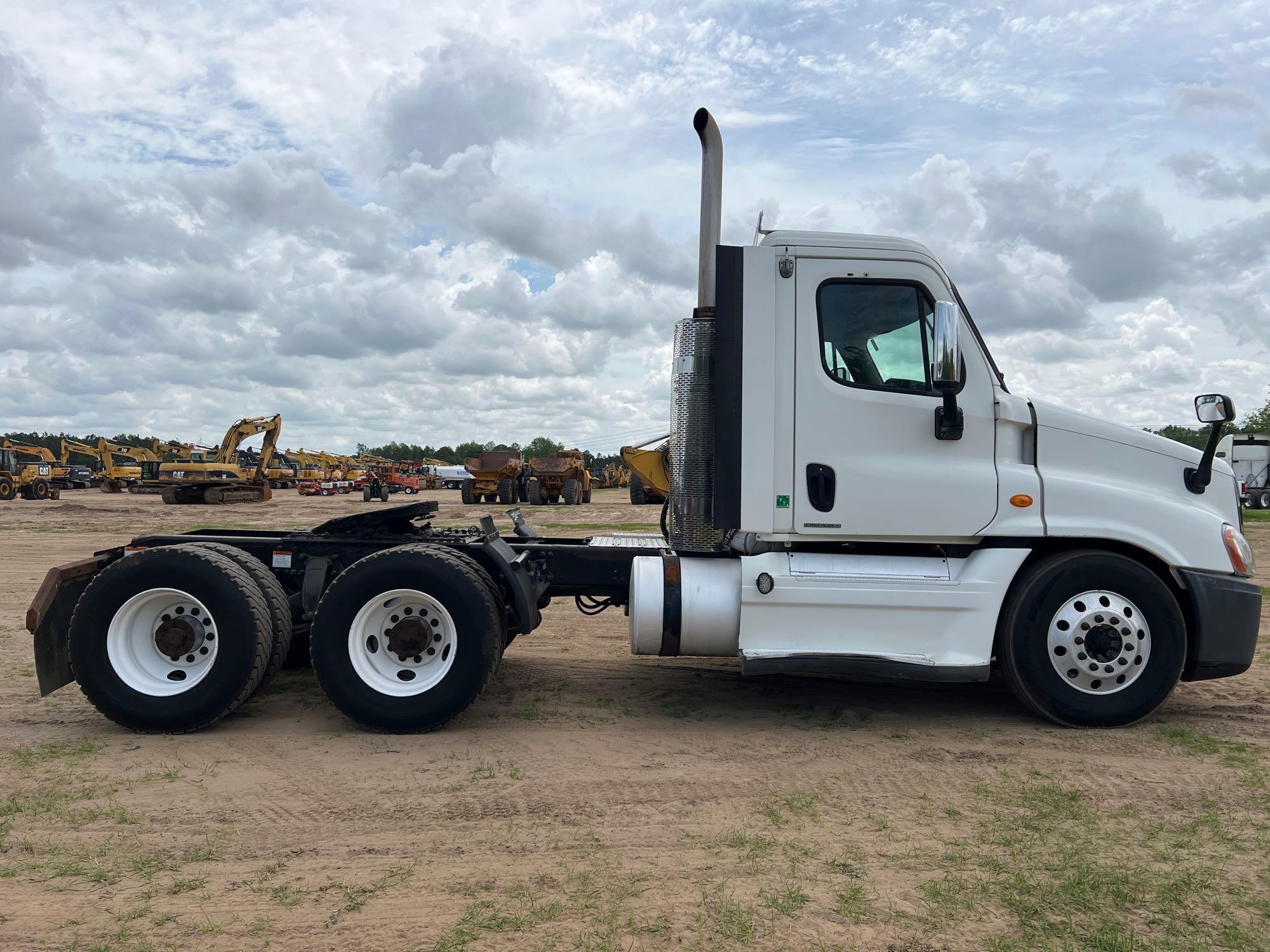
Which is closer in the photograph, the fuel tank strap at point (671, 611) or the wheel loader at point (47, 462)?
the fuel tank strap at point (671, 611)

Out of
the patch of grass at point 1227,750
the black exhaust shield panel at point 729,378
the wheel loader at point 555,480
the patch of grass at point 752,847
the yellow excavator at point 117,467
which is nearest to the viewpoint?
the patch of grass at point 752,847

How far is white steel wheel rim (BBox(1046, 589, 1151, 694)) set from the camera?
521 centimetres

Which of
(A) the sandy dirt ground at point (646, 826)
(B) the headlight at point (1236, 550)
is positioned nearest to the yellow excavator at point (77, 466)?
A: (A) the sandy dirt ground at point (646, 826)

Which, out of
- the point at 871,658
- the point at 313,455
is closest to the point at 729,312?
the point at 871,658

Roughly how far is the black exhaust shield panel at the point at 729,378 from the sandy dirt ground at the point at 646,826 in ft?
4.82

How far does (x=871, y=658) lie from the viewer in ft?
16.9

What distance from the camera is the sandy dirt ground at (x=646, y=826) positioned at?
10.2 feet

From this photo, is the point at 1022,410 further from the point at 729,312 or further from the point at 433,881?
the point at 433,881

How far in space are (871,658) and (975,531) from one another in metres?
1.01

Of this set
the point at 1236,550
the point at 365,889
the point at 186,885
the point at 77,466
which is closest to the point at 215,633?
the point at 186,885

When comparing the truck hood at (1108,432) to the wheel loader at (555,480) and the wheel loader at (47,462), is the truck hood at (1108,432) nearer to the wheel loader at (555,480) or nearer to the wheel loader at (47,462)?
the wheel loader at (555,480)

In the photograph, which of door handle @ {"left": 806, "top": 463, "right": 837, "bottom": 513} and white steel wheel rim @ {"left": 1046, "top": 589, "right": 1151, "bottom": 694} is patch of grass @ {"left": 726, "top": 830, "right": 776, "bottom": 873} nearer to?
door handle @ {"left": 806, "top": 463, "right": 837, "bottom": 513}

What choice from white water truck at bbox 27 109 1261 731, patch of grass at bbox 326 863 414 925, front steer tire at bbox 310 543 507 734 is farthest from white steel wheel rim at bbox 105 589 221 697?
patch of grass at bbox 326 863 414 925

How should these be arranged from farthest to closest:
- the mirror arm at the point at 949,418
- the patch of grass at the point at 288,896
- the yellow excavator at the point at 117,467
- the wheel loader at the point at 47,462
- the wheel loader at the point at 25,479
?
1. the yellow excavator at the point at 117,467
2. the wheel loader at the point at 47,462
3. the wheel loader at the point at 25,479
4. the mirror arm at the point at 949,418
5. the patch of grass at the point at 288,896
